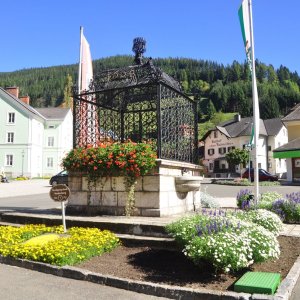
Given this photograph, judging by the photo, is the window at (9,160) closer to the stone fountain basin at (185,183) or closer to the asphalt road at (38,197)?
the asphalt road at (38,197)

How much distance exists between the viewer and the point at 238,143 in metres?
72.1

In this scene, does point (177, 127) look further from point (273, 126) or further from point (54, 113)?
point (273, 126)

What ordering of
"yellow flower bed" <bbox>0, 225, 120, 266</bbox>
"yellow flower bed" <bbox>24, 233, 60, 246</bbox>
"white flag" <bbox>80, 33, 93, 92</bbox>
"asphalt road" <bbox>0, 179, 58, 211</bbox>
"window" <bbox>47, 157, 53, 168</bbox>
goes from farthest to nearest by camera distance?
"window" <bbox>47, 157, 53, 168</bbox> → "asphalt road" <bbox>0, 179, 58, 211</bbox> → "white flag" <bbox>80, 33, 93, 92</bbox> → "yellow flower bed" <bbox>24, 233, 60, 246</bbox> → "yellow flower bed" <bbox>0, 225, 120, 266</bbox>

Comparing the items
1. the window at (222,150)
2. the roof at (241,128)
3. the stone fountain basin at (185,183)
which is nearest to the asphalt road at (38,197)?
the stone fountain basin at (185,183)

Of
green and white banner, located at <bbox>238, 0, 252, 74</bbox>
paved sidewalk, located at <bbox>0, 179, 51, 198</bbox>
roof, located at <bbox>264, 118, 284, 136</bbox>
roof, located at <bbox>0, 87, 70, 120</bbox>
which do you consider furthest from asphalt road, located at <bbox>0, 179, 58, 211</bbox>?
roof, located at <bbox>264, 118, 284, 136</bbox>

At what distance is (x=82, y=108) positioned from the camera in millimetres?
11922

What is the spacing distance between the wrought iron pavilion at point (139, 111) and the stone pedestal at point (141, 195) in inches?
21.5

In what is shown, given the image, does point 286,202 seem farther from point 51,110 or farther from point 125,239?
point 51,110

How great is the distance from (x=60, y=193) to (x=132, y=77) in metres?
Answer: 4.10

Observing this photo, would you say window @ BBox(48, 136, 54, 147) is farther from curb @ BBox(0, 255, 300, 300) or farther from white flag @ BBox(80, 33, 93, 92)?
curb @ BBox(0, 255, 300, 300)

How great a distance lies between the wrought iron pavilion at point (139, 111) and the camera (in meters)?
10.4

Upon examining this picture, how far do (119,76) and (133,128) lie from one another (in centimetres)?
258

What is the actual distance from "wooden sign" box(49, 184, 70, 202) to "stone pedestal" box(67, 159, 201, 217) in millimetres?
1607

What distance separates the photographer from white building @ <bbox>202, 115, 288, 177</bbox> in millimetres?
69438
